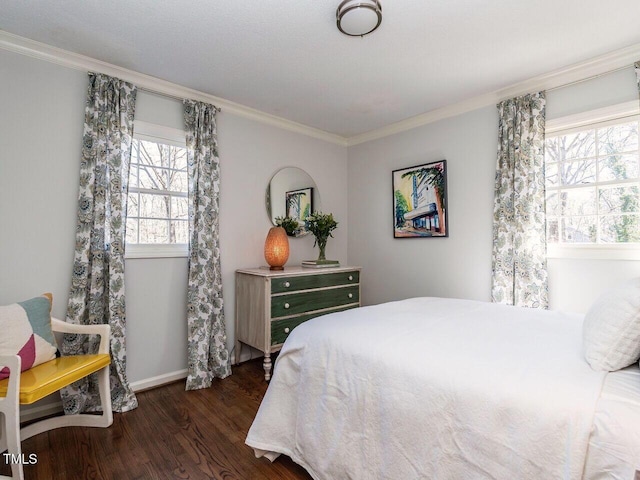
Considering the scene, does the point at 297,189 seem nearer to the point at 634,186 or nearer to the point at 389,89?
the point at 389,89

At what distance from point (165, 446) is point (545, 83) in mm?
3769

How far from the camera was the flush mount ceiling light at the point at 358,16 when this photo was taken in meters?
1.80

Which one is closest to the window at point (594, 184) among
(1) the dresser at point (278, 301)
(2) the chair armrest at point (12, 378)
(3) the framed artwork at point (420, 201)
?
(3) the framed artwork at point (420, 201)

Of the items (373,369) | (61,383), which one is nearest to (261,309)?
(61,383)

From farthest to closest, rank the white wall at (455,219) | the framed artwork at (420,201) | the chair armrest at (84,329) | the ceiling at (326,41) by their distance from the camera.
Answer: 1. the framed artwork at (420,201)
2. the white wall at (455,219)
3. the chair armrest at (84,329)
4. the ceiling at (326,41)

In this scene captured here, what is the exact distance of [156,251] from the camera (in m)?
2.78

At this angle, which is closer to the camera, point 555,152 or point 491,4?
point 491,4

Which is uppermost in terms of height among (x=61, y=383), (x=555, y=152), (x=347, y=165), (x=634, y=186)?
(x=347, y=165)

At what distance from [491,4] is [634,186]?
1681 millimetres

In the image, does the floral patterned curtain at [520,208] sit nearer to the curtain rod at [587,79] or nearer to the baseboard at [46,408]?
the curtain rod at [587,79]

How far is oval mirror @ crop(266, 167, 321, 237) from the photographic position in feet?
11.7

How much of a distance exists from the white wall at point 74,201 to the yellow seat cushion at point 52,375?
21.7 inches

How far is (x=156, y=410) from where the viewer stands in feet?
7.84

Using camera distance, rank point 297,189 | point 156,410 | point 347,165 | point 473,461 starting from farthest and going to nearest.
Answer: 1. point 347,165
2. point 297,189
3. point 156,410
4. point 473,461
